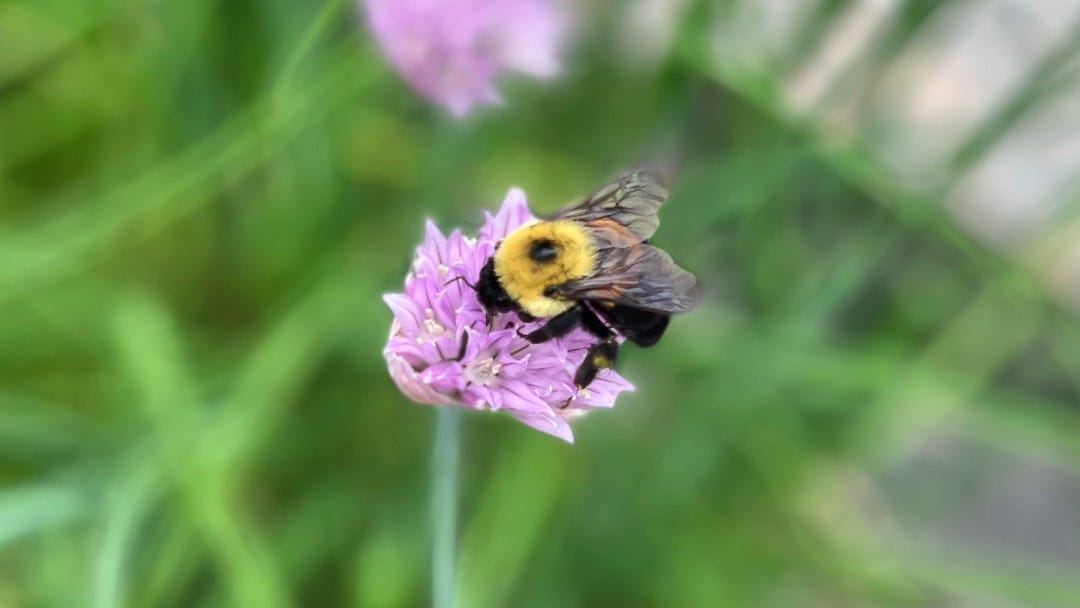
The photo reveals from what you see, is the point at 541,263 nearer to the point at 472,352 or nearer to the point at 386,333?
the point at 472,352

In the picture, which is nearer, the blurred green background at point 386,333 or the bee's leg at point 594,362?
the bee's leg at point 594,362

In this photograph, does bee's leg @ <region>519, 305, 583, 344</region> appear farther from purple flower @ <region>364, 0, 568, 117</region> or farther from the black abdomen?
purple flower @ <region>364, 0, 568, 117</region>

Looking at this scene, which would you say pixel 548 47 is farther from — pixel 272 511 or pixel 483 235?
pixel 272 511

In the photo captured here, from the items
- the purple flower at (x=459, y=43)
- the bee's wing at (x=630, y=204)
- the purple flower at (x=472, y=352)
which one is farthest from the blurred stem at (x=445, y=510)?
the purple flower at (x=459, y=43)

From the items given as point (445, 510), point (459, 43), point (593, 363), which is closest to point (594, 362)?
point (593, 363)

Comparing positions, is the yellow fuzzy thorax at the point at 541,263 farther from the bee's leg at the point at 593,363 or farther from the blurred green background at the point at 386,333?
the blurred green background at the point at 386,333

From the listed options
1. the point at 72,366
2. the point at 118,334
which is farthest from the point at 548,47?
the point at 72,366

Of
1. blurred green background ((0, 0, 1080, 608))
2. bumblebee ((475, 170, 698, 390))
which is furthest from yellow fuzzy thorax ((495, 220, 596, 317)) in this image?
blurred green background ((0, 0, 1080, 608))
